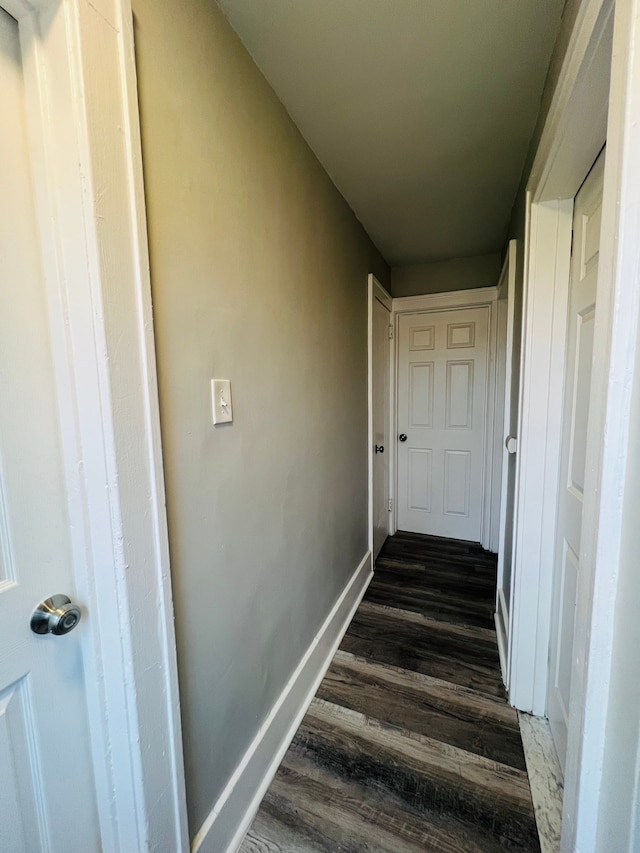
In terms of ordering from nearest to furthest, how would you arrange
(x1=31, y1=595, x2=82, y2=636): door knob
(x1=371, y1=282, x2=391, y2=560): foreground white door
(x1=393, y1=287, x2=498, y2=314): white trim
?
(x1=31, y1=595, x2=82, y2=636): door knob, (x1=371, y1=282, x2=391, y2=560): foreground white door, (x1=393, y1=287, x2=498, y2=314): white trim

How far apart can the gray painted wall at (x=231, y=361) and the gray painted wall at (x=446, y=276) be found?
4.91 ft

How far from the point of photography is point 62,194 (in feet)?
1.91

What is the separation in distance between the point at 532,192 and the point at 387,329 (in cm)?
160

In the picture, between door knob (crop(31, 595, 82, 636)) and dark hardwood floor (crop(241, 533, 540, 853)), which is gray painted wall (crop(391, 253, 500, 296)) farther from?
door knob (crop(31, 595, 82, 636))

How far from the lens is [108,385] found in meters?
0.61

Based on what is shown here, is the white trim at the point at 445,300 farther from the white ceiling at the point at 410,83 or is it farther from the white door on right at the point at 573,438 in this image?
the white door on right at the point at 573,438

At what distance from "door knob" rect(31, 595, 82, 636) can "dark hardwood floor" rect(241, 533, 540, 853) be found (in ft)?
3.17

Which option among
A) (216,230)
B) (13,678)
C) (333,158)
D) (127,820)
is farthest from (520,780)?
(333,158)

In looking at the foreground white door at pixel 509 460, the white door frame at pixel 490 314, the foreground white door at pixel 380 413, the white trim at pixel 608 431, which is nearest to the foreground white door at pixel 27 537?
the white trim at pixel 608 431

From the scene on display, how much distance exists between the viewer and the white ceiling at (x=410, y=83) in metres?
0.92

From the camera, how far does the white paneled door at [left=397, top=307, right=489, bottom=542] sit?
111 inches

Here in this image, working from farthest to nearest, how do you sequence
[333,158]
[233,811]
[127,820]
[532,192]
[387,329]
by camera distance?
[387,329]
[333,158]
[532,192]
[233,811]
[127,820]

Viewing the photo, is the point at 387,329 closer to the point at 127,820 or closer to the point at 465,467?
the point at 465,467

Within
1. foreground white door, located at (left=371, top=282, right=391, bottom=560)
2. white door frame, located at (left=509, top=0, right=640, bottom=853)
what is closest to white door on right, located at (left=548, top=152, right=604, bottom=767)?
white door frame, located at (left=509, top=0, right=640, bottom=853)
